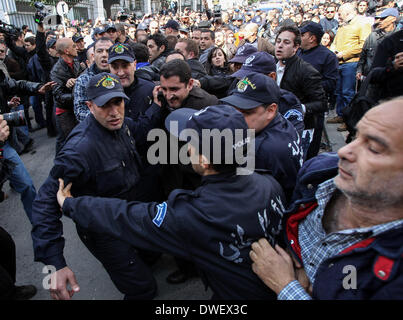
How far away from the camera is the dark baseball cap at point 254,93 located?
2199 millimetres

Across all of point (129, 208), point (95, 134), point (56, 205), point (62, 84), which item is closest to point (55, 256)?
point (56, 205)

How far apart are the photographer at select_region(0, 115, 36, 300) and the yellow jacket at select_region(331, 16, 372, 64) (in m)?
6.51

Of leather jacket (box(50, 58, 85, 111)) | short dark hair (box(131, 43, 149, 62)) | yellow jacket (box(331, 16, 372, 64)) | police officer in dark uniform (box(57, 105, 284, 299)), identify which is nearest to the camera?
police officer in dark uniform (box(57, 105, 284, 299))

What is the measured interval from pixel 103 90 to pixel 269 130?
53.0 inches

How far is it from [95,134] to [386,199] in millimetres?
1899

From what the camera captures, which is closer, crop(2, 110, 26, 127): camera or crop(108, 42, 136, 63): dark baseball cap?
crop(2, 110, 26, 127): camera

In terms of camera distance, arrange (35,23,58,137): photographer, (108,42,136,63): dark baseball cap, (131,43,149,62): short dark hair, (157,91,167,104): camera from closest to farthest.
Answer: (157,91,167,104): camera → (108,42,136,63): dark baseball cap → (131,43,149,62): short dark hair → (35,23,58,137): photographer

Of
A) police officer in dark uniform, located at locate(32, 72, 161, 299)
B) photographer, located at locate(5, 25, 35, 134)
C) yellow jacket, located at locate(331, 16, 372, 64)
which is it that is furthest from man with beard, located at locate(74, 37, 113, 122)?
yellow jacket, located at locate(331, 16, 372, 64)

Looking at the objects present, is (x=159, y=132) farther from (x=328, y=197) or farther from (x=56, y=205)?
(x=328, y=197)

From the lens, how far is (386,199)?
122cm

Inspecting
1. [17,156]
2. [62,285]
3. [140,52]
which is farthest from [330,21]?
[62,285]

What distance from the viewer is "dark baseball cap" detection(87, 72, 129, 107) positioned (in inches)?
89.4

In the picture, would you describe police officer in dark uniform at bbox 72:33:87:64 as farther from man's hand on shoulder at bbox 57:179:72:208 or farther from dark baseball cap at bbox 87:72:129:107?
man's hand on shoulder at bbox 57:179:72:208

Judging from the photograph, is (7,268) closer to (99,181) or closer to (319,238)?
(99,181)
